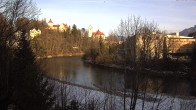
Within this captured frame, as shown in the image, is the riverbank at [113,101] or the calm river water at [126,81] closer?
the riverbank at [113,101]

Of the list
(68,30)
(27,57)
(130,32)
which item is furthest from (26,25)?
(68,30)

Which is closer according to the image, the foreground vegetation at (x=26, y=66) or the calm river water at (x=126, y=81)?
the foreground vegetation at (x=26, y=66)

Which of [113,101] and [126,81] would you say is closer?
[126,81]

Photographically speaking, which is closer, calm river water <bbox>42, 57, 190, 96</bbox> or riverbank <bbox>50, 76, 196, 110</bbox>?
riverbank <bbox>50, 76, 196, 110</bbox>

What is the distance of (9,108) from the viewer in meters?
14.4

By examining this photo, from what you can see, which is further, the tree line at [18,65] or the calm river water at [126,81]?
the calm river water at [126,81]

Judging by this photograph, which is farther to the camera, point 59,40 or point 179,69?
point 59,40

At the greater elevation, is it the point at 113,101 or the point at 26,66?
the point at 26,66

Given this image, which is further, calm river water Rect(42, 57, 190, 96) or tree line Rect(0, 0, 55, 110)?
calm river water Rect(42, 57, 190, 96)

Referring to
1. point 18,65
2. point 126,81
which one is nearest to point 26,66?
point 18,65

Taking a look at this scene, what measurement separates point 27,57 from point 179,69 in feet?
102

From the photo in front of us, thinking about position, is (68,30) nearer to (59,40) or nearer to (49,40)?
(59,40)

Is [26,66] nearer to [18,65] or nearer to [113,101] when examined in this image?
[18,65]

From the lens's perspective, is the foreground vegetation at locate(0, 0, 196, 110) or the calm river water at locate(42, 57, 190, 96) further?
the calm river water at locate(42, 57, 190, 96)
